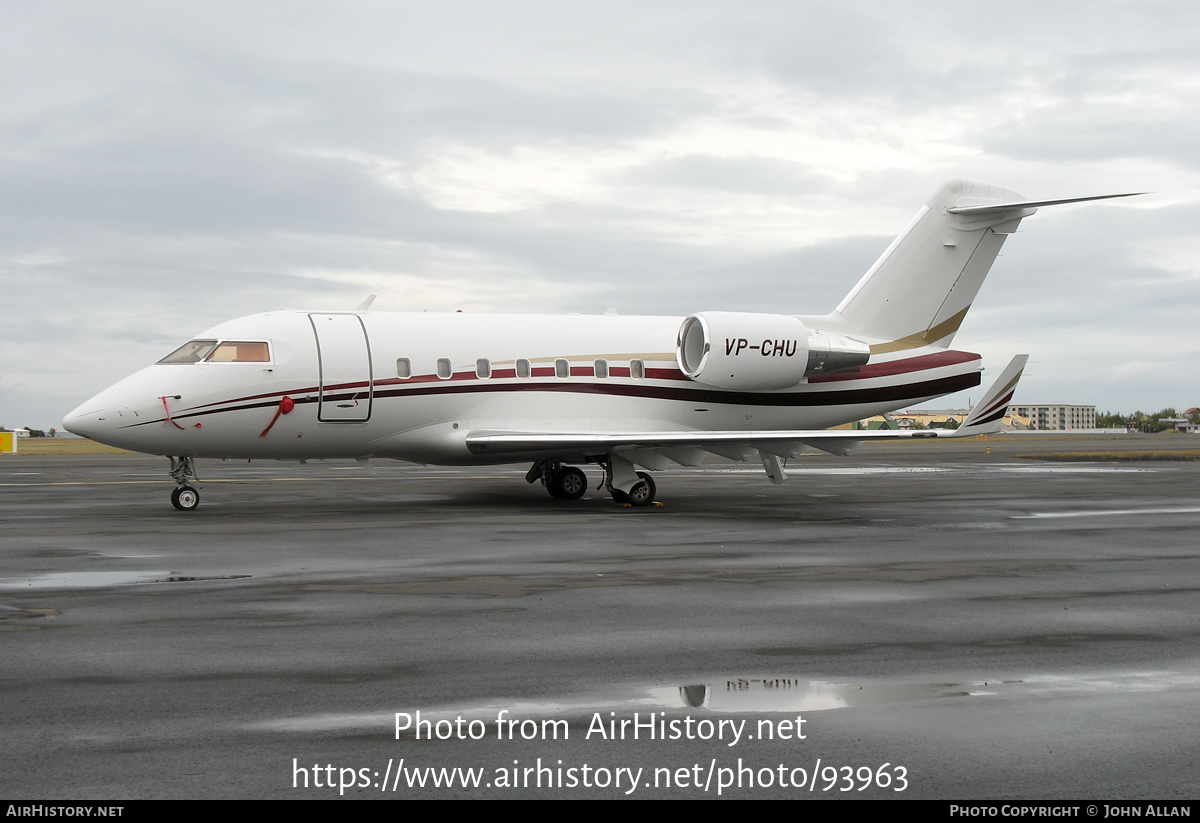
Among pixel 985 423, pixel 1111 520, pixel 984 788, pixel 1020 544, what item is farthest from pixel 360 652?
Answer: pixel 1111 520

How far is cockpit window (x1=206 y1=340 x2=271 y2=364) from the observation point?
17.7m

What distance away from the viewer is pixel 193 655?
266 inches

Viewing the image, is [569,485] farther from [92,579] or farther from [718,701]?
[718,701]

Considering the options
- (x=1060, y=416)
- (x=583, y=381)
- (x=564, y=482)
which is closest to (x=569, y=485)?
(x=564, y=482)

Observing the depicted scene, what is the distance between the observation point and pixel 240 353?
17859 mm

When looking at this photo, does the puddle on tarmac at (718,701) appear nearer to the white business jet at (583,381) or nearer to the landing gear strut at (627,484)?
the white business jet at (583,381)

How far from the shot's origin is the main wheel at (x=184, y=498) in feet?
58.4

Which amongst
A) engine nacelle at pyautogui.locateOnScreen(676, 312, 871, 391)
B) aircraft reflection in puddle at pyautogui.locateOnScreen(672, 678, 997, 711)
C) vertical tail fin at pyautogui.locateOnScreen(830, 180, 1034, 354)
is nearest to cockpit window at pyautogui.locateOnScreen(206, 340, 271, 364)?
engine nacelle at pyautogui.locateOnScreen(676, 312, 871, 391)

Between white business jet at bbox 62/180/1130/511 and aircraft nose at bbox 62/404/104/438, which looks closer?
aircraft nose at bbox 62/404/104/438

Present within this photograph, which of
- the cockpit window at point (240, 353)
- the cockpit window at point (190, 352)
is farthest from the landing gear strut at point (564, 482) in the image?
the cockpit window at point (190, 352)

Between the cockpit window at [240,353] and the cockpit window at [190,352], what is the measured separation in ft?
0.53

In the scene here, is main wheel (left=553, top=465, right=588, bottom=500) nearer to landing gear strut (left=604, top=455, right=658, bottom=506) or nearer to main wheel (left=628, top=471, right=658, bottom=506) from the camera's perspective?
landing gear strut (left=604, top=455, right=658, bottom=506)

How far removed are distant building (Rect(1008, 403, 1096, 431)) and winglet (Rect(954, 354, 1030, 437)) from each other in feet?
575
